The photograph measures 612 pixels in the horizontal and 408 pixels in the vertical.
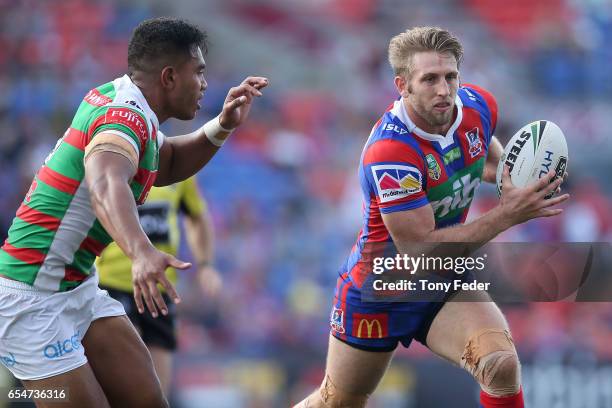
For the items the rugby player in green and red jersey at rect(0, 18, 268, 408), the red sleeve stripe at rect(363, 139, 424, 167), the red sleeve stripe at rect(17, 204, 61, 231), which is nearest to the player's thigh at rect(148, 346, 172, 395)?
the rugby player in green and red jersey at rect(0, 18, 268, 408)

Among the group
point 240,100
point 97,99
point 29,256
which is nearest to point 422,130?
point 240,100

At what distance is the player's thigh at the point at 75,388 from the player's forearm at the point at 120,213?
0.91 meters

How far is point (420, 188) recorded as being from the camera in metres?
5.05

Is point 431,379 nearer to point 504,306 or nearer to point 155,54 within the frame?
point 504,306

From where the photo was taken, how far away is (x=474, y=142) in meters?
5.30

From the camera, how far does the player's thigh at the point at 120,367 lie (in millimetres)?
4809

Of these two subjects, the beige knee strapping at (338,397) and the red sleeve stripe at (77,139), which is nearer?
the red sleeve stripe at (77,139)

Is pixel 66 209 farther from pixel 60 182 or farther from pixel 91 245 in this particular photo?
pixel 91 245

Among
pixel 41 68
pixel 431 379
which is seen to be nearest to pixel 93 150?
pixel 431 379

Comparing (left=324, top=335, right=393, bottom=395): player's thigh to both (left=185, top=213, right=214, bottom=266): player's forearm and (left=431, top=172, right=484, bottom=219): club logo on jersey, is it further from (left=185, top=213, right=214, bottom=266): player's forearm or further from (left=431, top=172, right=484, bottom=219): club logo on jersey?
(left=185, top=213, right=214, bottom=266): player's forearm

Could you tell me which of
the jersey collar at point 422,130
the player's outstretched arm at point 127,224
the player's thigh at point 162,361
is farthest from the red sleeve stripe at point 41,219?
the player's thigh at point 162,361

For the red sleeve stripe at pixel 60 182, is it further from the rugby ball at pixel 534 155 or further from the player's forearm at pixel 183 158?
the rugby ball at pixel 534 155

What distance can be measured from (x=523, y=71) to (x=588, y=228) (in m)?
4.10

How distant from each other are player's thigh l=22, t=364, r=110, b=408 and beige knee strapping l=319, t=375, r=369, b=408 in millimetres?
1409
